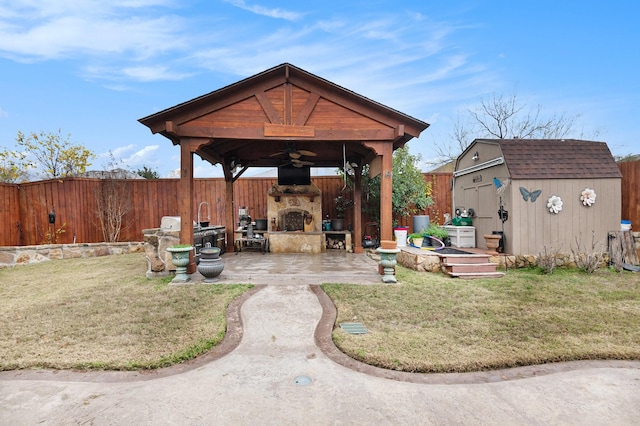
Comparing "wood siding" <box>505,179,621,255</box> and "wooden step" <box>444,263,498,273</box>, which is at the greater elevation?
"wood siding" <box>505,179,621,255</box>

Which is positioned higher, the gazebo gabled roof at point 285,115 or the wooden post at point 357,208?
the gazebo gabled roof at point 285,115

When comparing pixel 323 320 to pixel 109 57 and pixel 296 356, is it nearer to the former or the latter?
pixel 296 356

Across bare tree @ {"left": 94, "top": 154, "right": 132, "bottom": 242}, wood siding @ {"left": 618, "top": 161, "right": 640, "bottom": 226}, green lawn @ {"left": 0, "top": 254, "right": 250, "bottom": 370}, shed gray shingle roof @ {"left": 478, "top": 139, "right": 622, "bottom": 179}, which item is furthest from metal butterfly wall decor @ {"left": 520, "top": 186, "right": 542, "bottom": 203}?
bare tree @ {"left": 94, "top": 154, "right": 132, "bottom": 242}

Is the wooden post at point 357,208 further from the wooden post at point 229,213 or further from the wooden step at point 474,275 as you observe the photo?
the wooden post at point 229,213

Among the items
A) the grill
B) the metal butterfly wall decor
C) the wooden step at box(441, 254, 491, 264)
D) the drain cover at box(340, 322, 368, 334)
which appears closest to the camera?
the drain cover at box(340, 322, 368, 334)

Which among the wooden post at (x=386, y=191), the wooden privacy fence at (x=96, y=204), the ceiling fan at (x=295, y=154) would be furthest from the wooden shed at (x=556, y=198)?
the ceiling fan at (x=295, y=154)

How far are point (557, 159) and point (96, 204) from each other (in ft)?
39.6

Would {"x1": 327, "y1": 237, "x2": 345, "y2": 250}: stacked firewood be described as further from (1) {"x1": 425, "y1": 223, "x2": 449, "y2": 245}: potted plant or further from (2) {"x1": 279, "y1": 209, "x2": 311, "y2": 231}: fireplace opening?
(1) {"x1": 425, "y1": 223, "x2": 449, "y2": 245}: potted plant

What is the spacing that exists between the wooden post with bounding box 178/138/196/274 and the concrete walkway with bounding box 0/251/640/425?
315 centimetres

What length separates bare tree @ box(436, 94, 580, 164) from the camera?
14.9 metres

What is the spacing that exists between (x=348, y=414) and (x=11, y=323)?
3.91 meters

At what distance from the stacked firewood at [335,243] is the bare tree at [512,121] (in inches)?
371

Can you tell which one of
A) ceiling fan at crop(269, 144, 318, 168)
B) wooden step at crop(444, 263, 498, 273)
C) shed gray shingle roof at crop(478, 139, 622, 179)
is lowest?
wooden step at crop(444, 263, 498, 273)

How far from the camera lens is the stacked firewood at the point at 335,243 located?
9.20 meters
